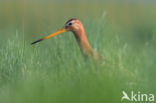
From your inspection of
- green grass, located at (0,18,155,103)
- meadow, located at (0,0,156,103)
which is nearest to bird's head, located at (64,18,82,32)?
meadow, located at (0,0,156,103)

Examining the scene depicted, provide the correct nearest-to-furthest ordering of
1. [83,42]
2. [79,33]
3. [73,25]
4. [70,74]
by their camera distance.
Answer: [70,74] → [83,42] → [79,33] → [73,25]

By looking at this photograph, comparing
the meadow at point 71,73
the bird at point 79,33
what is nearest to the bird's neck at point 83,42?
the bird at point 79,33

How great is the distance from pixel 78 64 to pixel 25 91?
0.83m

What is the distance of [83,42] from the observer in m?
6.81

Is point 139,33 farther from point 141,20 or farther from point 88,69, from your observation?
point 88,69

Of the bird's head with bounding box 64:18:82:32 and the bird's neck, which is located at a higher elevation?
the bird's head with bounding box 64:18:82:32

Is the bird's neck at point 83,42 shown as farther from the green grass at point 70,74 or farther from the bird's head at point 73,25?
the green grass at point 70,74

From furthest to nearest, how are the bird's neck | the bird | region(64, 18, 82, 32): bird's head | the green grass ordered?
region(64, 18, 82, 32): bird's head, the bird, the bird's neck, the green grass

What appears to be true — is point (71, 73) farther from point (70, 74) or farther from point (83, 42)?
point (83, 42)

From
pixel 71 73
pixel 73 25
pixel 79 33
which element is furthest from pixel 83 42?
pixel 71 73

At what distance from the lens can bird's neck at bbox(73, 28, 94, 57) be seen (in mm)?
6449

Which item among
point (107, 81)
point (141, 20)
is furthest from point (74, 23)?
point (141, 20)

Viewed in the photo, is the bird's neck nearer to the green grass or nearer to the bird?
the bird

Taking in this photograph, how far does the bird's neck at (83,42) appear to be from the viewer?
254 inches
